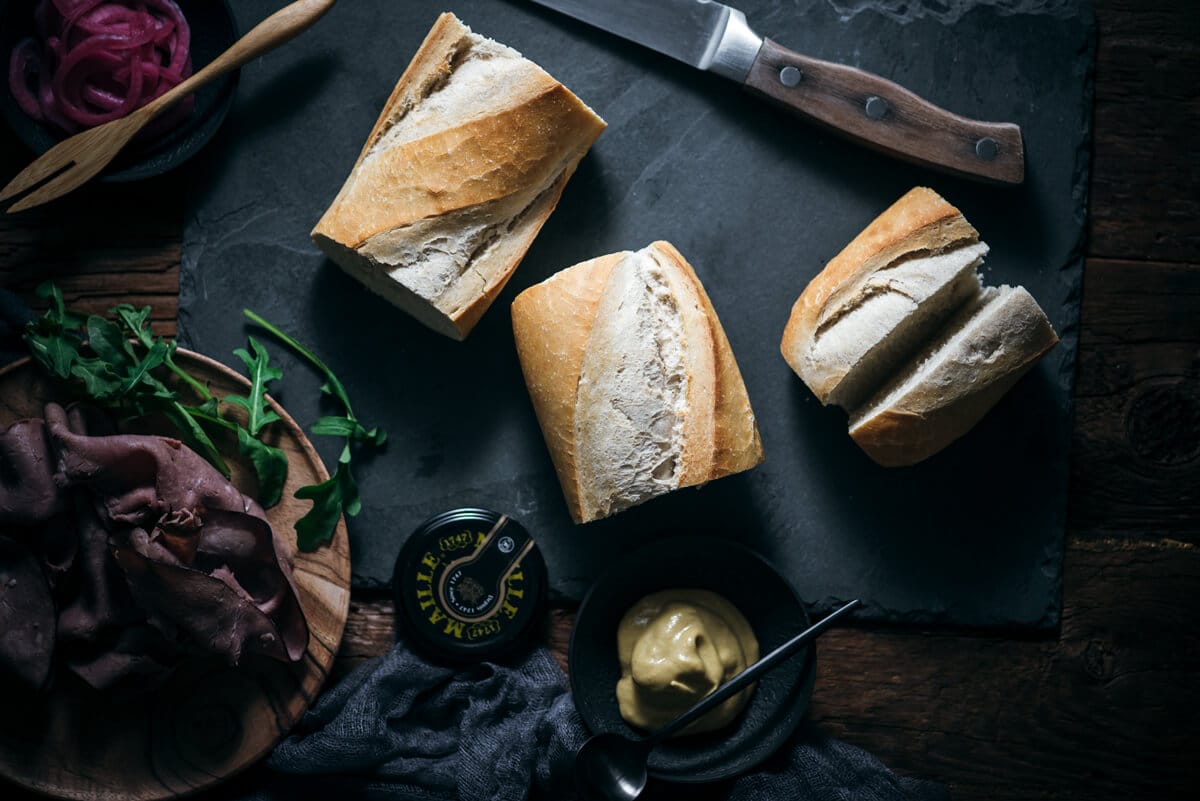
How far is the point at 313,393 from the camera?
7.95ft

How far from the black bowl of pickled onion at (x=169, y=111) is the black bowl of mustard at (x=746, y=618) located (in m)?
1.49

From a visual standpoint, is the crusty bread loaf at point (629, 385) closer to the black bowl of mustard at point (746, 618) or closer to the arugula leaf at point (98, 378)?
the black bowl of mustard at point (746, 618)

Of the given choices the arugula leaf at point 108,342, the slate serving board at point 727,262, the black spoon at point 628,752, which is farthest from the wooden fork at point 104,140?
the black spoon at point 628,752

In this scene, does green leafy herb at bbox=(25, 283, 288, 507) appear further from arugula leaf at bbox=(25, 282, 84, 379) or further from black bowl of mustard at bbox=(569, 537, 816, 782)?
black bowl of mustard at bbox=(569, 537, 816, 782)

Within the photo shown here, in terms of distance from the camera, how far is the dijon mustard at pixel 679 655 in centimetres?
216

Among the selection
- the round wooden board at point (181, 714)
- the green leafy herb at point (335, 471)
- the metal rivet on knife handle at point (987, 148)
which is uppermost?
the metal rivet on knife handle at point (987, 148)

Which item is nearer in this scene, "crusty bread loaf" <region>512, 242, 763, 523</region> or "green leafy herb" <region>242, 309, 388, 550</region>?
"crusty bread loaf" <region>512, 242, 763, 523</region>

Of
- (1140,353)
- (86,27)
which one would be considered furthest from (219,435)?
(1140,353)

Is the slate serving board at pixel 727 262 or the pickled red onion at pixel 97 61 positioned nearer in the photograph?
the pickled red onion at pixel 97 61

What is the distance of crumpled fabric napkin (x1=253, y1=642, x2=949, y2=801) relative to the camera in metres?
2.22

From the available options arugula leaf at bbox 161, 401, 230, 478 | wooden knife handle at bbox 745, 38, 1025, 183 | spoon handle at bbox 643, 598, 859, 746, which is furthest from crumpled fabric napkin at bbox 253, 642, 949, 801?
wooden knife handle at bbox 745, 38, 1025, 183

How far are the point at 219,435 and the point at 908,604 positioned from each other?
5.83 feet

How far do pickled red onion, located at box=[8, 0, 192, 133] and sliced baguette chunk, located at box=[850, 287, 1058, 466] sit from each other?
188 cm

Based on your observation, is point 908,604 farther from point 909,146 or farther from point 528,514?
point 909,146
